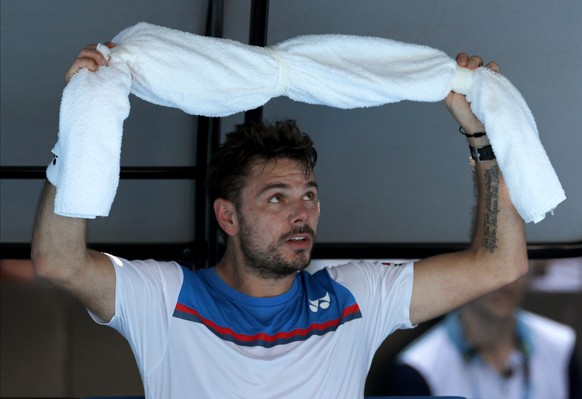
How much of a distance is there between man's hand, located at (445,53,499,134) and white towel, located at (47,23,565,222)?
0.09 feet

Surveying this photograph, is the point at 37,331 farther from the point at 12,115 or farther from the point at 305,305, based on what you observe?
the point at 305,305

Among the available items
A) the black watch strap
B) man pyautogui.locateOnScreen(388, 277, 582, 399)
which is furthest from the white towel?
man pyautogui.locateOnScreen(388, 277, 582, 399)

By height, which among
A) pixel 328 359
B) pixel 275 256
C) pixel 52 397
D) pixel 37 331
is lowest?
pixel 52 397

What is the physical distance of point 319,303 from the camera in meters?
2.35

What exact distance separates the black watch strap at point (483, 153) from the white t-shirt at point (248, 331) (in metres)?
0.32

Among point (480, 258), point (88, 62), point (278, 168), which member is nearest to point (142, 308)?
point (278, 168)

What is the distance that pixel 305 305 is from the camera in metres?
2.34

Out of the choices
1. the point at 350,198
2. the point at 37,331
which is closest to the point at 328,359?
the point at 350,198

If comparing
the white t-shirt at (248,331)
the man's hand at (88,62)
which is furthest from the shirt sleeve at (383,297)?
the man's hand at (88,62)

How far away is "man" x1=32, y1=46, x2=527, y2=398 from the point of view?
7.07 ft

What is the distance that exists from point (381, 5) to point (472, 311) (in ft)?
4.98

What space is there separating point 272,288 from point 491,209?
549mm

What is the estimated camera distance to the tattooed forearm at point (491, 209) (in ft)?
7.37

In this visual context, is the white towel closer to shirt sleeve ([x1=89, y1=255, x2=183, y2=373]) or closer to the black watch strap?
the black watch strap
